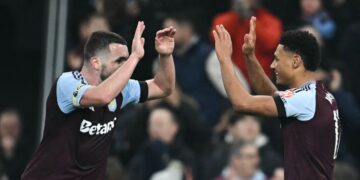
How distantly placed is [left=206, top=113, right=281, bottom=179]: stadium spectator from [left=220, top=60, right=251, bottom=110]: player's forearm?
3.46 metres

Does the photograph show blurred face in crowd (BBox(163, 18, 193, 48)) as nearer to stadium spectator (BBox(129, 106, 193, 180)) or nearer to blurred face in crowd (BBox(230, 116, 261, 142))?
stadium spectator (BBox(129, 106, 193, 180))

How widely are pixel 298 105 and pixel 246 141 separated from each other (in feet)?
11.5

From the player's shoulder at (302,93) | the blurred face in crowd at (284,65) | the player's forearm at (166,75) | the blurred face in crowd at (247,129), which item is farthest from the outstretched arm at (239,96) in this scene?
the blurred face in crowd at (247,129)

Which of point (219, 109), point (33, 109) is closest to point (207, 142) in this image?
point (219, 109)

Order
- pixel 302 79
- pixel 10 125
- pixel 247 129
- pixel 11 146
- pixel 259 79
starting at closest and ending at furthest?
pixel 302 79, pixel 259 79, pixel 247 129, pixel 11 146, pixel 10 125

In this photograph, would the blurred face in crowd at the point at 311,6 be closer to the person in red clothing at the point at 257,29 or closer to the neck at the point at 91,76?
the person in red clothing at the point at 257,29

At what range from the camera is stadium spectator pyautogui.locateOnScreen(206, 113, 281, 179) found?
1278 centimetres

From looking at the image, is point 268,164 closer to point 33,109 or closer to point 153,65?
point 153,65

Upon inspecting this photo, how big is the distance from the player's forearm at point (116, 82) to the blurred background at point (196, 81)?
242cm

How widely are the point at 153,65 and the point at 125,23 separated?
1.93ft

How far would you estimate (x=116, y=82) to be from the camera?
9.26m

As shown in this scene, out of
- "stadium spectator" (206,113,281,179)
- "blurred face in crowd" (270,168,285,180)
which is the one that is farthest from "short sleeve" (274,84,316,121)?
"stadium spectator" (206,113,281,179)

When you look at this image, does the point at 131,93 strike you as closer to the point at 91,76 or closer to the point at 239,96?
the point at 91,76

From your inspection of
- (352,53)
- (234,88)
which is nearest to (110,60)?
(234,88)
